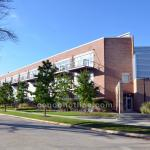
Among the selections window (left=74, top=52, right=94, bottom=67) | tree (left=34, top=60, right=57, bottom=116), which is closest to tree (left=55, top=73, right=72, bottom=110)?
window (left=74, top=52, right=94, bottom=67)

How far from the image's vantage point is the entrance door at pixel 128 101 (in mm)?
52766

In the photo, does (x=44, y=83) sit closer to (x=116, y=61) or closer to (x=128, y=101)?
(x=116, y=61)

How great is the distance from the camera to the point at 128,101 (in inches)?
2095

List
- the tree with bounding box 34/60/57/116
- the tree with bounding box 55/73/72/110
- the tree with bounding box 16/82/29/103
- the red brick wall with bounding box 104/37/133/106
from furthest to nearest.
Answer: the tree with bounding box 16/82/29/103, the tree with bounding box 55/73/72/110, the red brick wall with bounding box 104/37/133/106, the tree with bounding box 34/60/57/116

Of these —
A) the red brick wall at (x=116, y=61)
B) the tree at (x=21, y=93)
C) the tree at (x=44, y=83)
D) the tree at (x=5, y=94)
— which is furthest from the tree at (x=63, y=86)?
the tree at (x=21, y=93)

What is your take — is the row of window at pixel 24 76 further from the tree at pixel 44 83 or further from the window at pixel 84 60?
the tree at pixel 44 83

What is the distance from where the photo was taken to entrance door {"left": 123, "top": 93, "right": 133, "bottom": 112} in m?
52.8

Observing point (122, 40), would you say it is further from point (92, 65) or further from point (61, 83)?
point (61, 83)

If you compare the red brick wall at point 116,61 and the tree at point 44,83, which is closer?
the tree at point 44,83

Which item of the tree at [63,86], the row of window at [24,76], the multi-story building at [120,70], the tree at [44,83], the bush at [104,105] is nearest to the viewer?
the tree at [44,83]

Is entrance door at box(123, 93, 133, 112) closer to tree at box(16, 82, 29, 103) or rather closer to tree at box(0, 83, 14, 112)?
tree at box(0, 83, 14, 112)

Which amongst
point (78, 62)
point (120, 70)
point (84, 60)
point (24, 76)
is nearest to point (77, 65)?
point (78, 62)

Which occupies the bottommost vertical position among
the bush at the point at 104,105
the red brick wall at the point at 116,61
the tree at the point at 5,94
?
the bush at the point at 104,105

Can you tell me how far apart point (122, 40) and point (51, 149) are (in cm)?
4257
